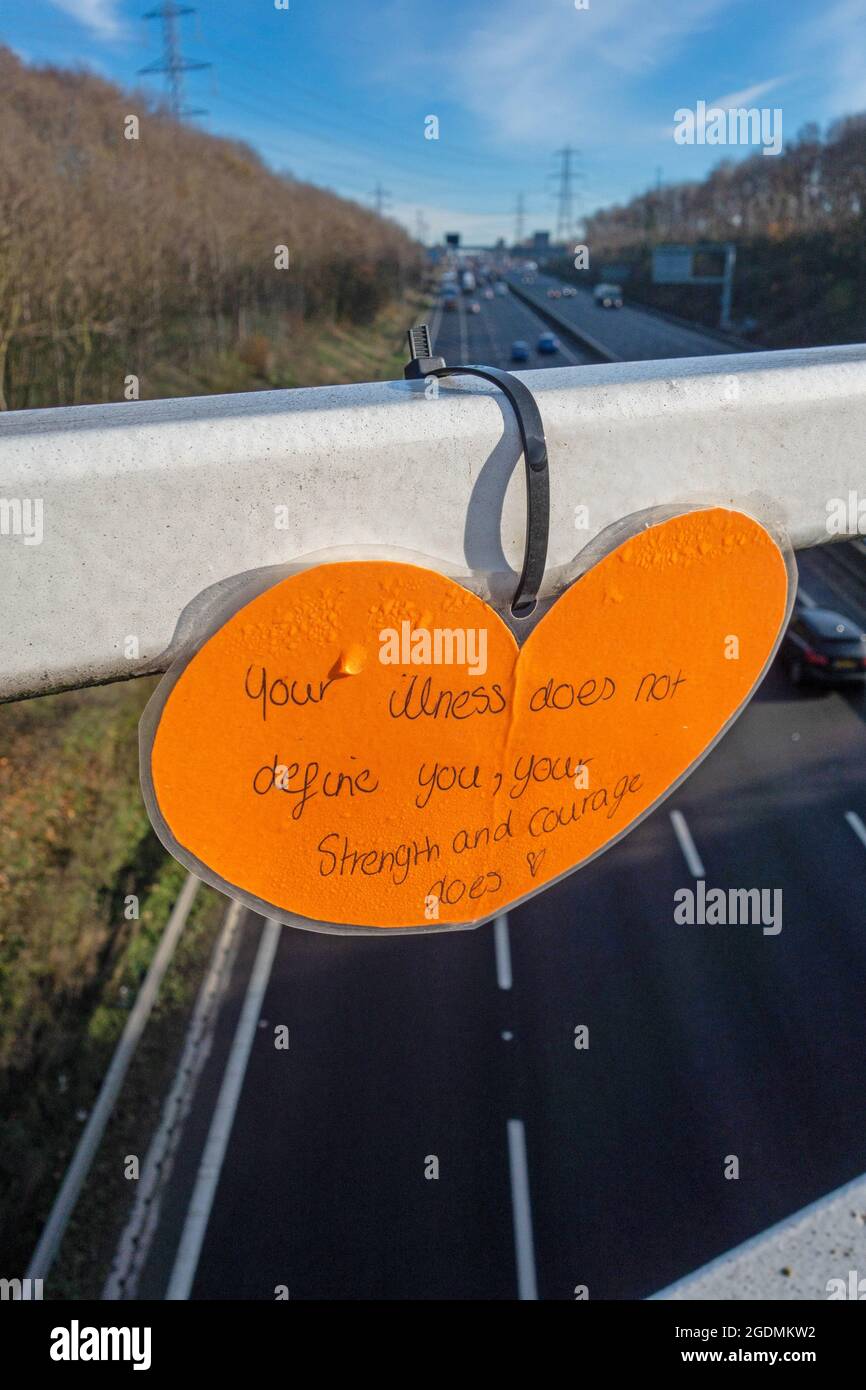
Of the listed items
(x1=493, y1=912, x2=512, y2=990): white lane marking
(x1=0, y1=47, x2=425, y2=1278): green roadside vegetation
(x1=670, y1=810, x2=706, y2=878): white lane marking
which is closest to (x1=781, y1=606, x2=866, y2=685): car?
(x1=670, y1=810, x2=706, y2=878): white lane marking

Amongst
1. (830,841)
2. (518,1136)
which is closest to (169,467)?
(518,1136)

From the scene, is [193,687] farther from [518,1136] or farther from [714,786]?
[714,786]

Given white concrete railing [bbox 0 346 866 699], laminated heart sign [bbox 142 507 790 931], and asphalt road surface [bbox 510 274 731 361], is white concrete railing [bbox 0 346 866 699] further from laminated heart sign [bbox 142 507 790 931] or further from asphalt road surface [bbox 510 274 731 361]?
asphalt road surface [bbox 510 274 731 361]

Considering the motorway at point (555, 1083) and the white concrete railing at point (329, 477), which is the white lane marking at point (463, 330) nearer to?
the motorway at point (555, 1083)

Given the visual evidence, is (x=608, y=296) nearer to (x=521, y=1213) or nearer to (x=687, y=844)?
(x=687, y=844)

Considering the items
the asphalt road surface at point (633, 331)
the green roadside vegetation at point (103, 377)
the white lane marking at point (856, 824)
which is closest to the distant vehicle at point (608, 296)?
the asphalt road surface at point (633, 331)

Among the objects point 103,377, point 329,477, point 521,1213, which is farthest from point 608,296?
point 103,377
